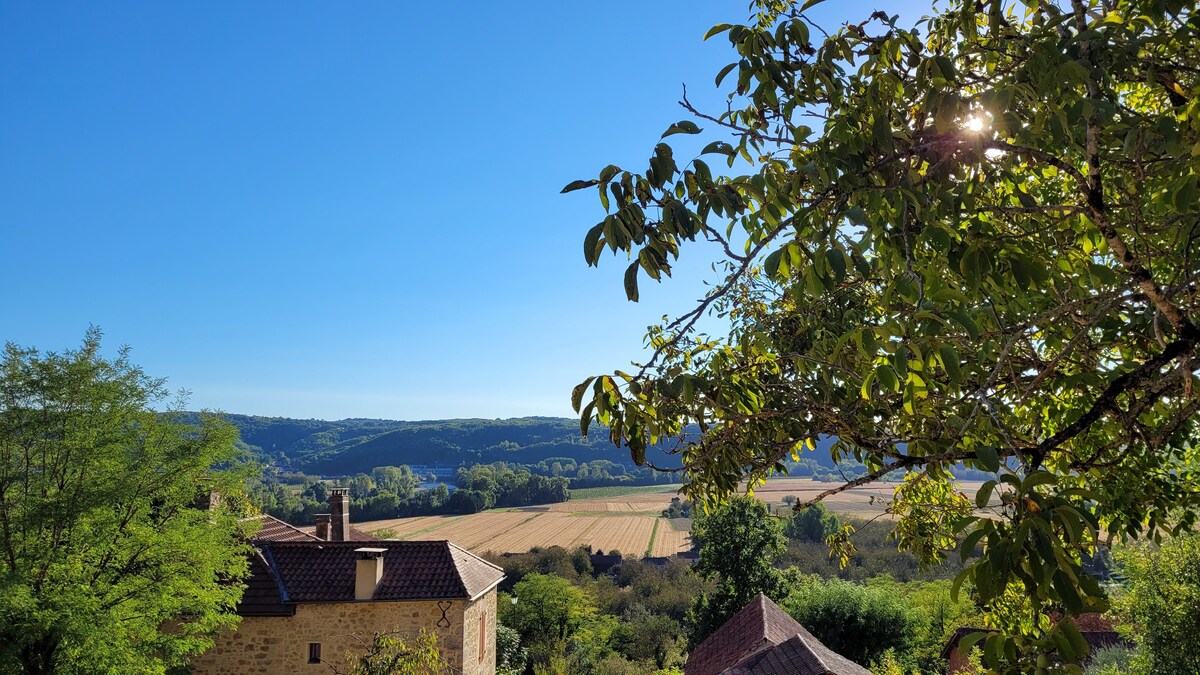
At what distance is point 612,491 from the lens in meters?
105

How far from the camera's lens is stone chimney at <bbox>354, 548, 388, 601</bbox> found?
16.0 m

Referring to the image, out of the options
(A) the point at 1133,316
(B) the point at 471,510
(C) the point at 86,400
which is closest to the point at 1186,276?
(A) the point at 1133,316

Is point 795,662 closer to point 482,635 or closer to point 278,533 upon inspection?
point 482,635

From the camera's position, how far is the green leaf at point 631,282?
231cm

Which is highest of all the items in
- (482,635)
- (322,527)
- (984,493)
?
(984,493)

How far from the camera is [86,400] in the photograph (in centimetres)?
1311

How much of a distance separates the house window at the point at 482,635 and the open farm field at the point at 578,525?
34.9 meters

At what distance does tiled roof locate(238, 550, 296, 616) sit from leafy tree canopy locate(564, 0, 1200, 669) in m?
15.0

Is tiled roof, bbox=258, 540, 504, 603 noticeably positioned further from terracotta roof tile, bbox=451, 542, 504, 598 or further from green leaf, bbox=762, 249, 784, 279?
green leaf, bbox=762, 249, 784, 279

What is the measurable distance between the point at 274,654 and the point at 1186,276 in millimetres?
18240

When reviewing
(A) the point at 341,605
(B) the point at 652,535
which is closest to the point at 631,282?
(A) the point at 341,605

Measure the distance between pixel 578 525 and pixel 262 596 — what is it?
189ft

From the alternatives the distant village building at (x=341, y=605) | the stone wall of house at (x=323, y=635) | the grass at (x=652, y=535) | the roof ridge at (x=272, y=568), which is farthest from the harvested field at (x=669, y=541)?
the roof ridge at (x=272, y=568)

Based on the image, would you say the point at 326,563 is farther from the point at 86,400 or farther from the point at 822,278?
the point at 822,278
